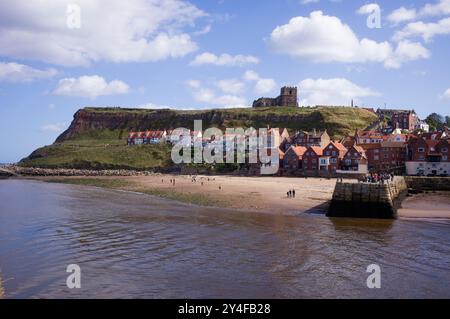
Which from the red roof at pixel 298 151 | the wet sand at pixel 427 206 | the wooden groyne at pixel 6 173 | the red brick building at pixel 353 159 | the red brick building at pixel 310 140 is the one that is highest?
the red brick building at pixel 310 140

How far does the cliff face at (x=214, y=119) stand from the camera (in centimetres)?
14075

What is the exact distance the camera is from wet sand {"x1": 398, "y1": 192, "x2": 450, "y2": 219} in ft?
130

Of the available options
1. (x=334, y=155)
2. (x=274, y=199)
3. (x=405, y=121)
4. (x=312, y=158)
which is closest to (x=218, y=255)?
(x=274, y=199)

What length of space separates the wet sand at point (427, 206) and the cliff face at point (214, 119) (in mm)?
74204

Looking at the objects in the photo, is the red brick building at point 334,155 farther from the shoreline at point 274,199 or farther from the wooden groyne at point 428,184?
the shoreline at point 274,199

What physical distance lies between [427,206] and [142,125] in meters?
148

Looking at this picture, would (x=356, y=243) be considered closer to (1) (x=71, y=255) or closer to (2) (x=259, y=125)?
(1) (x=71, y=255)

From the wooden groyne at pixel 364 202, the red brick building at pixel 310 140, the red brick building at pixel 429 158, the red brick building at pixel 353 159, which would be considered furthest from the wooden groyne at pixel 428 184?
the red brick building at pixel 310 140

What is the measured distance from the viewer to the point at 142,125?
182 m

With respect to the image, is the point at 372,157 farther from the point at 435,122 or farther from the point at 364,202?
the point at 435,122

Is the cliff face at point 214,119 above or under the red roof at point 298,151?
above

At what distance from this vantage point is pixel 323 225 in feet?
110
